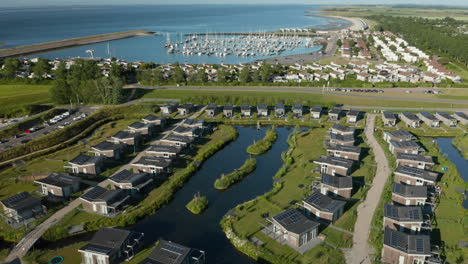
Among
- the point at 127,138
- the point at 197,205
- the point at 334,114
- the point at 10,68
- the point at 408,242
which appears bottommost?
the point at 197,205

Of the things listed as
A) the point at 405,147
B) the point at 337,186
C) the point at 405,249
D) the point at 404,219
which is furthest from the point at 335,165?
the point at 405,249

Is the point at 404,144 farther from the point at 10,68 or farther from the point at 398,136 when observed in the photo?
the point at 10,68

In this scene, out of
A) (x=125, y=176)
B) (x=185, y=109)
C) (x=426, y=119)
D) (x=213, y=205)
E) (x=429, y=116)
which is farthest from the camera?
(x=185, y=109)

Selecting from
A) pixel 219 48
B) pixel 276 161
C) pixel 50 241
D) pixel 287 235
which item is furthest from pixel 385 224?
pixel 219 48

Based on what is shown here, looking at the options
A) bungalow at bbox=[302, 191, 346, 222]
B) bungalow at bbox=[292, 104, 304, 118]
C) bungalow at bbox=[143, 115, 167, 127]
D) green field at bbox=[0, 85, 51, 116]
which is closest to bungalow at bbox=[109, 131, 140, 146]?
bungalow at bbox=[143, 115, 167, 127]

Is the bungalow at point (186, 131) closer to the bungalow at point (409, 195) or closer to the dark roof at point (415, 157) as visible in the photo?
the dark roof at point (415, 157)
